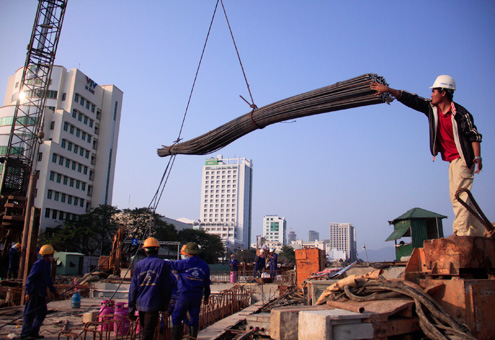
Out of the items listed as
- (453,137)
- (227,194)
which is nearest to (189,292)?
(453,137)

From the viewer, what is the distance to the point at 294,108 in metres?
5.75

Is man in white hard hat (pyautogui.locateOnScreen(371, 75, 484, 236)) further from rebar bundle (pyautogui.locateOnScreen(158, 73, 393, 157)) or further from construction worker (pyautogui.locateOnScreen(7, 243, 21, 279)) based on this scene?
construction worker (pyautogui.locateOnScreen(7, 243, 21, 279))

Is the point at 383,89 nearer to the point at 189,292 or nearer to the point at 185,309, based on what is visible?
the point at 189,292

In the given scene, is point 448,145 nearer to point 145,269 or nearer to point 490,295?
point 490,295

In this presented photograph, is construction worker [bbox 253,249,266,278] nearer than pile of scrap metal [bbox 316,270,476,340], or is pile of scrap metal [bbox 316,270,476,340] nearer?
pile of scrap metal [bbox 316,270,476,340]

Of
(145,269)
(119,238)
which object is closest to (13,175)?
(119,238)

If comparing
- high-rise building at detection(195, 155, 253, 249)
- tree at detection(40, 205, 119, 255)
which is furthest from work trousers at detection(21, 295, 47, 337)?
high-rise building at detection(195, 155, 253, 249)

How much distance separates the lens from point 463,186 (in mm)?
4422

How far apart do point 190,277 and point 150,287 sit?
2.74ft

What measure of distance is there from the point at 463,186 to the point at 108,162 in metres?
58.9

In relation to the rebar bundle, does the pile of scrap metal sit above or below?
below

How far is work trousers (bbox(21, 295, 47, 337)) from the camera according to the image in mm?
6184

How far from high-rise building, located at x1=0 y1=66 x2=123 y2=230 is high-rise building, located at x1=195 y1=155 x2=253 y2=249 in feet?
347

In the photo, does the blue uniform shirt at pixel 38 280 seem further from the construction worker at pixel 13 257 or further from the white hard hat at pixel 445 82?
the construction worker at pixel 13 257
